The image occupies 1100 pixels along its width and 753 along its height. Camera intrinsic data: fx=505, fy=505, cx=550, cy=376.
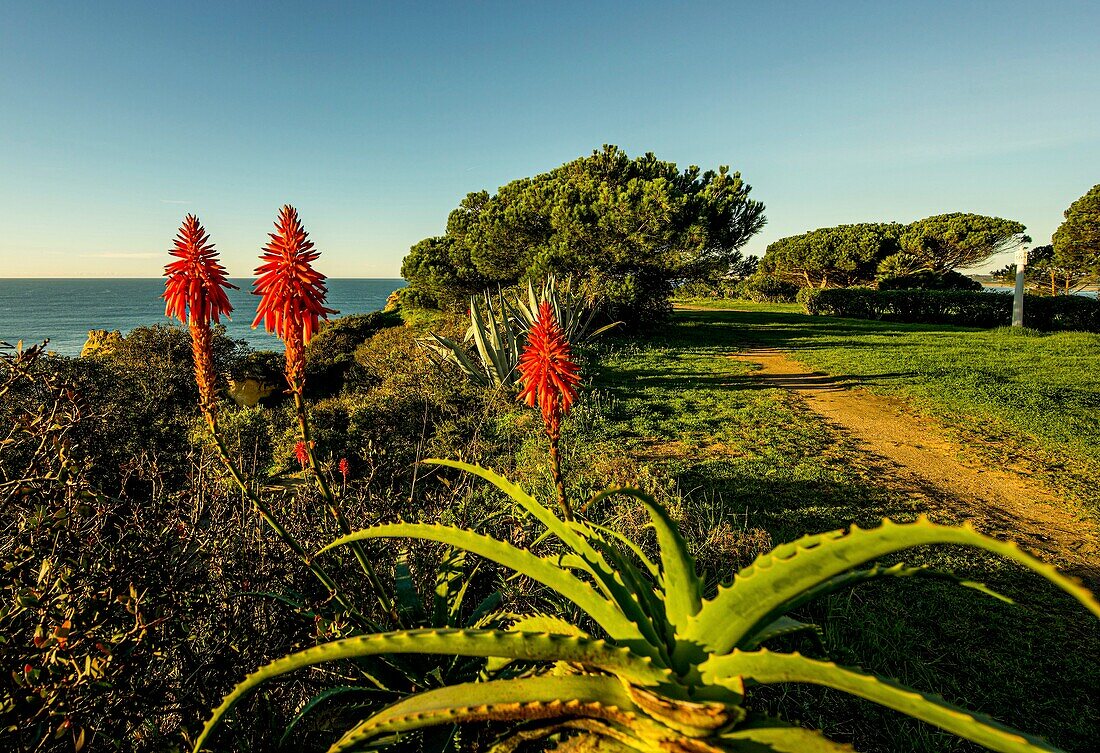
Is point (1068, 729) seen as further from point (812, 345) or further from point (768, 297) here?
point (768, 297)

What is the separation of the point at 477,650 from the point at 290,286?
1261mm

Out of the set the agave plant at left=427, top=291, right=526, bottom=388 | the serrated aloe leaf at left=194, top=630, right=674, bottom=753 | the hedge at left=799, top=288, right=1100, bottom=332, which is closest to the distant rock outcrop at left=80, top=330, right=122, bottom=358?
the agave plant at left=427, top=291, right=526, bottom=388

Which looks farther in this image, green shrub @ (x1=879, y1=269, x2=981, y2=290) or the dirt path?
green shrub @ (x1=879, y1=269, x2=981, y2=290)

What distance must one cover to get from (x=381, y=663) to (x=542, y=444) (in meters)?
4.27

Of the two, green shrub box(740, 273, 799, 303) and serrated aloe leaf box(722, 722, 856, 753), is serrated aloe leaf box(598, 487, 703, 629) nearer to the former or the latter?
serrated aloe leaf box(722, 722, 856, 753)

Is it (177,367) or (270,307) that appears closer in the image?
(270,307)

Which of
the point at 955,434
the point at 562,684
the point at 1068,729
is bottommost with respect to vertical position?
the point at 1068,729

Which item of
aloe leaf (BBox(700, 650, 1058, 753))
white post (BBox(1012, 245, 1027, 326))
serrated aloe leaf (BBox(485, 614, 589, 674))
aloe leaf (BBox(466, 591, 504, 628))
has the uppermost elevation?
white post (BBox(1012, 245, 1027, 326))

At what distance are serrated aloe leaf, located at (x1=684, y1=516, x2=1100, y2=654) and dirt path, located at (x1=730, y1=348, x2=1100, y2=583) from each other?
4.32 meters

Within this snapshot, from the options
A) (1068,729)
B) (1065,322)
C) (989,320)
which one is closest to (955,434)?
(1068,729)

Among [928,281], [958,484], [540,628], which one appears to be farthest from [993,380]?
[928,281]

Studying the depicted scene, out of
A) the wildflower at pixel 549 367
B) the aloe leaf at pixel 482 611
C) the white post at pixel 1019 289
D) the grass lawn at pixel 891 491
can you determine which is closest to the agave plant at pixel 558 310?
the grass lawn at pixel 891 491

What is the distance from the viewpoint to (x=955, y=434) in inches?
258

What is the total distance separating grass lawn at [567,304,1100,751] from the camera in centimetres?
255
